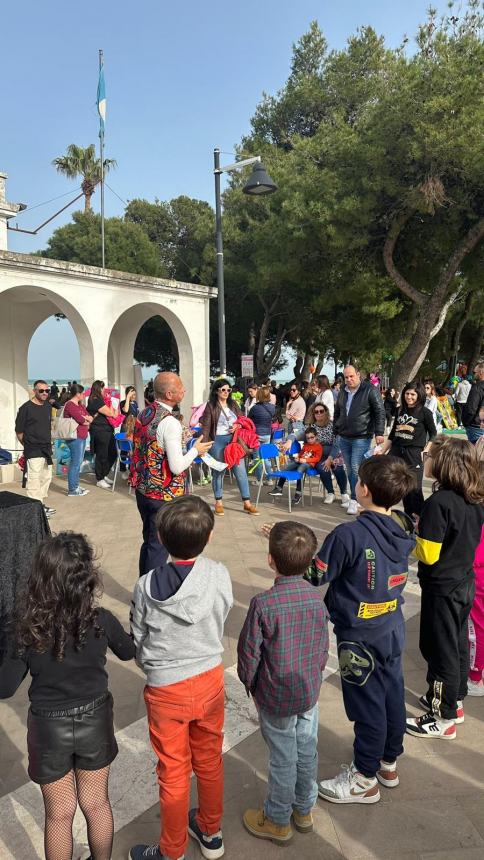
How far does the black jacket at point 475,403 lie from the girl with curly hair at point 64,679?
7124 millimetres

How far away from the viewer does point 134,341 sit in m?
16.5

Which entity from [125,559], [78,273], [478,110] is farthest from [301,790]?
[478,110]

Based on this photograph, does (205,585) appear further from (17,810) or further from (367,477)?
(17,810)

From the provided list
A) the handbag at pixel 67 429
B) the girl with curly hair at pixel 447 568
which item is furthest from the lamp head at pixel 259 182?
the girl with curly hair at pixel 447 568

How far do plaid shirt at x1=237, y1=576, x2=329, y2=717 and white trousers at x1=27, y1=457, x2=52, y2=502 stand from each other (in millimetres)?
5600

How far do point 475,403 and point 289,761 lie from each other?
703 centimetres

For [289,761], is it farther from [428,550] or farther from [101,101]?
[101,101]

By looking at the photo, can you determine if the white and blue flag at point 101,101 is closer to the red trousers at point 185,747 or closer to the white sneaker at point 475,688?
A: the white sneaker at point 475,688

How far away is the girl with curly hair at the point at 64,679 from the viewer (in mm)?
1762

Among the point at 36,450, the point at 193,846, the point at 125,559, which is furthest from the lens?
the point at 36,450

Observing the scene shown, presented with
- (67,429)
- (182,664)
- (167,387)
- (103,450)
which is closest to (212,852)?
(182,664)

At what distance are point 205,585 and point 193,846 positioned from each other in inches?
41.6

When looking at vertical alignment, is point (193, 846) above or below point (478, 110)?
below

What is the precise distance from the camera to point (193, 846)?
2111 mm
